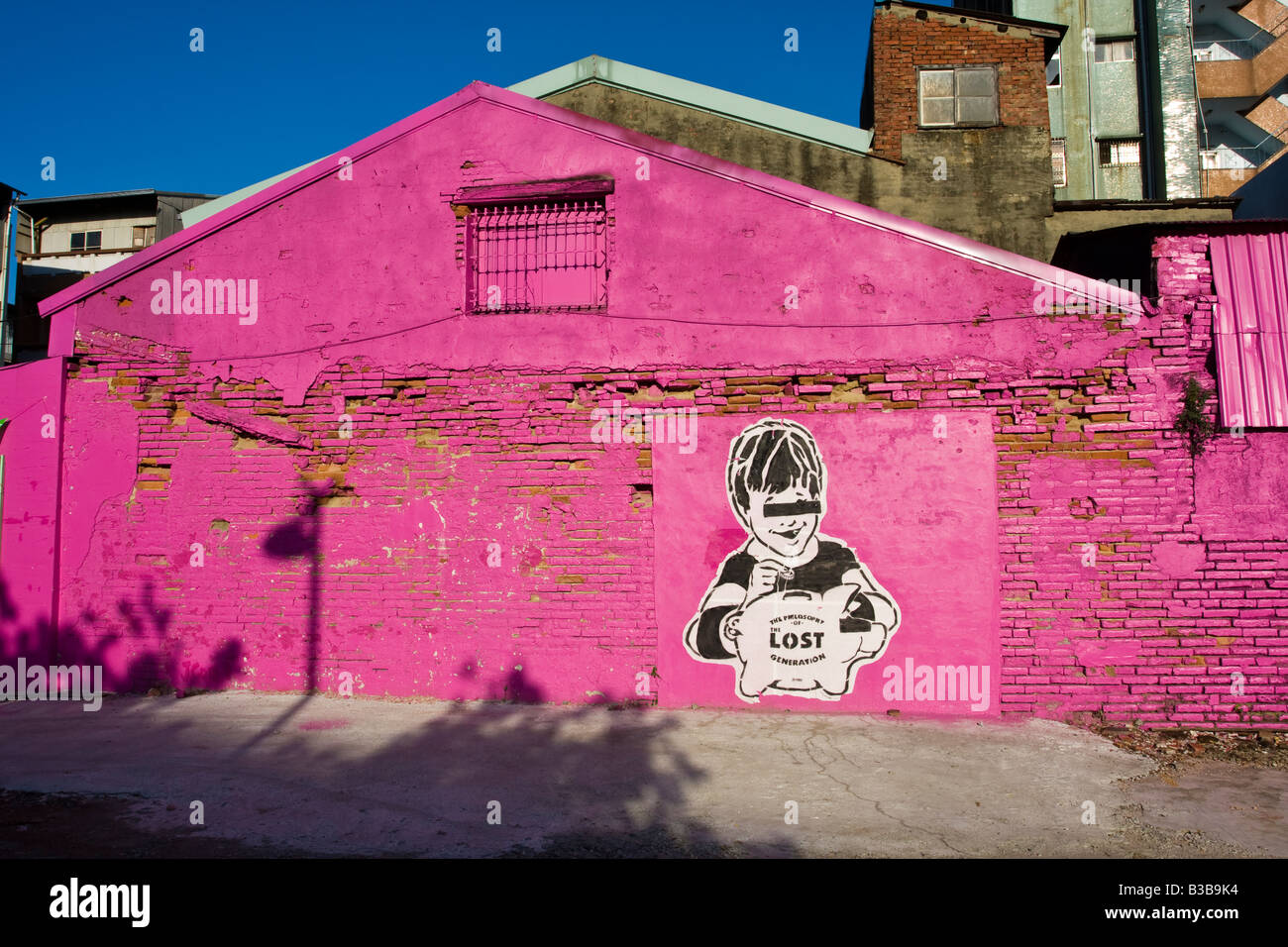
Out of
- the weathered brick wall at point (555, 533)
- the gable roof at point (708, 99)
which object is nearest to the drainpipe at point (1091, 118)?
the gable roof at point (708, 99)

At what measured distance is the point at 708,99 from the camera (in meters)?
12.3

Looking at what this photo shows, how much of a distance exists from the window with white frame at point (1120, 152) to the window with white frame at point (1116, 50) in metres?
2.51

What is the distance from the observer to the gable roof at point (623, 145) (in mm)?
7020

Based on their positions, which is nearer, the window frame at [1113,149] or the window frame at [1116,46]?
the window frame at [1113,149]

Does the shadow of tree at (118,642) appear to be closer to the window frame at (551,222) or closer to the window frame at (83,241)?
the window frame at (551,222)

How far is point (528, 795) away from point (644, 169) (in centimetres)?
578

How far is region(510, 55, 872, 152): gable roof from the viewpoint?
40.2 ft

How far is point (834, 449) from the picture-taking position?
717cm

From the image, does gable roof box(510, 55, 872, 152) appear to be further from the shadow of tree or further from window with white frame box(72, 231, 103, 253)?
window with white frame box(72, 231, 103, 253)

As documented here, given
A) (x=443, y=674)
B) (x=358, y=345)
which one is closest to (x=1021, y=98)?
(x=358, y=345)

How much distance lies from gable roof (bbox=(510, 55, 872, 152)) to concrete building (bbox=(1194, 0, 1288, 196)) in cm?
1812

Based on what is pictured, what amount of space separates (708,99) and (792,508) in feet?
26.6
